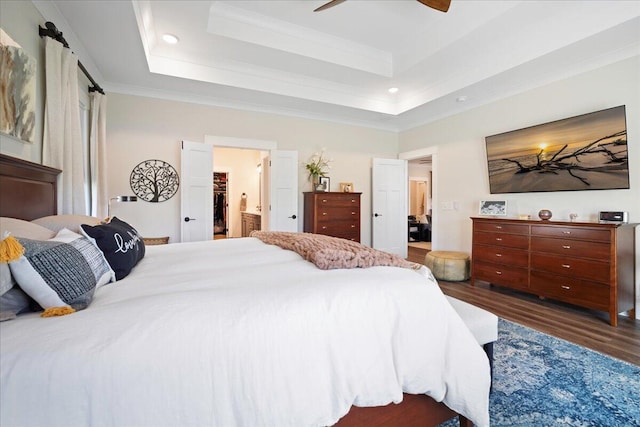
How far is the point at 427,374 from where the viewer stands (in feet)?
3.93

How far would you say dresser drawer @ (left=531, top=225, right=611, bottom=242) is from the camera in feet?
9.05

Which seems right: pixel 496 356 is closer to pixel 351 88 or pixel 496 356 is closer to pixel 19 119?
pixel 19 119

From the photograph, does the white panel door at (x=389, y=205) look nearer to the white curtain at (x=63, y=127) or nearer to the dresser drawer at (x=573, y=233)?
the dresser drawer at (x=573, y=233)

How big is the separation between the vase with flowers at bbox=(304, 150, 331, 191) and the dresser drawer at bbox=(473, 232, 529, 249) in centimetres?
256

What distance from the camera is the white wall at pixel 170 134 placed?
390 cm

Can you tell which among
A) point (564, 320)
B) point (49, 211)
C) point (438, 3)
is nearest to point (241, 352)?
point (49, 211)

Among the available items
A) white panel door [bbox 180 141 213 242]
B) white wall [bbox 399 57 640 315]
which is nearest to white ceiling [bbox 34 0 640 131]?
white wall [bbox 399 57 640 315]

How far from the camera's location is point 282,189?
15.3 feet

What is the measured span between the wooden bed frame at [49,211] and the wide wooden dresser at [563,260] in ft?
8.11

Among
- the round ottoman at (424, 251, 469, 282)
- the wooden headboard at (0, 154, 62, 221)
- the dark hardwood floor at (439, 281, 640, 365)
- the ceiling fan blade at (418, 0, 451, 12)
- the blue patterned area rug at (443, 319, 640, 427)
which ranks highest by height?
the ceiling fan blade at (418, 0, 451, 12)

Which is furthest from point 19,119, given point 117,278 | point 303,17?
point 303,17

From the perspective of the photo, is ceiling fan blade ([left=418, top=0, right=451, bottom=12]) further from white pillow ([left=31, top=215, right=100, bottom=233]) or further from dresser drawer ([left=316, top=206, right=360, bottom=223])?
white pillow ([left=31, top=215, right=100, bottom=233])

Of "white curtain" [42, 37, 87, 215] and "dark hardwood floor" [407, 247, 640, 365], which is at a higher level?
"white curtain" [42, 37, 87, 215]

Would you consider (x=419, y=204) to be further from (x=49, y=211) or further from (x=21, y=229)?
(x=21, y=229)
